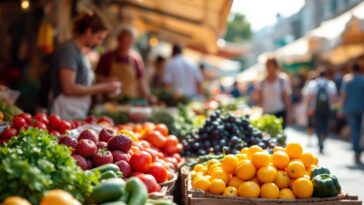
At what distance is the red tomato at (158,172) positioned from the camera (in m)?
3.56

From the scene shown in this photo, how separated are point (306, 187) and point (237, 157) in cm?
62

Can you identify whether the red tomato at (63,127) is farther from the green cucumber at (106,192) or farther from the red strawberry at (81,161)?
the green cucumber at (106,192)

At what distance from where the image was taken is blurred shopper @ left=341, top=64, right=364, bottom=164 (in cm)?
1159

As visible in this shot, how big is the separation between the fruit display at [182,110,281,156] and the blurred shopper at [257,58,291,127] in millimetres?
3889

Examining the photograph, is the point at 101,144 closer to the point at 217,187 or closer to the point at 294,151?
the point at 217,187

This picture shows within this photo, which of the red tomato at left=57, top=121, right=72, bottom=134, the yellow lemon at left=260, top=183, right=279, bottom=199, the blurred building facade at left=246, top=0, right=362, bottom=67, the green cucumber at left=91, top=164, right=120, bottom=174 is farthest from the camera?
the blurred building facade at left=246, top=0, right=362, bottom=67

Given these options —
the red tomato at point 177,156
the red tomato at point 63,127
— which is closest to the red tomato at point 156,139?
the red tomato at point 177,156

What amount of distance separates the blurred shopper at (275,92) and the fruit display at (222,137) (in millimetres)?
3889

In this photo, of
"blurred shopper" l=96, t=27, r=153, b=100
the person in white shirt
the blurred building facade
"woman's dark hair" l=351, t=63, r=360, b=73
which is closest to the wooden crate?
"blurred shopper" l=96, t=27, r=153, b=100

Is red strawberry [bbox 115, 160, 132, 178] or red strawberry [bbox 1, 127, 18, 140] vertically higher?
red strawberry [bbox 1, 127, 18, 140]

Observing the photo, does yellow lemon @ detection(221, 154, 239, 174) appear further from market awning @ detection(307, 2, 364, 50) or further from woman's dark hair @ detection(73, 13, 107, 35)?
market awning @ detection(307, 2, 364, 50)

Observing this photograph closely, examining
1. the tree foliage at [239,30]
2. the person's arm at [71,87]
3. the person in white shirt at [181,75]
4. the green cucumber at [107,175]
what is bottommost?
the green cucumber at [107,175]

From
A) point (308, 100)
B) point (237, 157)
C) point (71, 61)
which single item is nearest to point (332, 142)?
point (308, 100)

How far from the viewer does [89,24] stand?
581cm
